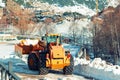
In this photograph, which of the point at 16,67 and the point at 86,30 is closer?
the point at 16,67

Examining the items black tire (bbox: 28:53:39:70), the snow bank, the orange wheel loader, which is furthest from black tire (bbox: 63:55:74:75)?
black tire (bbox: 28:53:39:70)

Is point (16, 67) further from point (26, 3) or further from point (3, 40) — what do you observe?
point (26, 3)

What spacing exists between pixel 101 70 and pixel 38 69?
2.43 m

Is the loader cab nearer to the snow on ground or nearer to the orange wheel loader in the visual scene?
the orange wheel loader

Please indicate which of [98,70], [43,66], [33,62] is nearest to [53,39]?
[33,62]

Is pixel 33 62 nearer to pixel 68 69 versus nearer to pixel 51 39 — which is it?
pixel 51 39

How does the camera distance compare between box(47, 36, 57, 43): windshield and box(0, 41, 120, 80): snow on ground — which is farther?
box(47, 36, 57, 43): windshield

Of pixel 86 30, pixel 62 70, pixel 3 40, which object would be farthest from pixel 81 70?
pixel 86 30

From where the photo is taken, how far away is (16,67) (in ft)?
60.2

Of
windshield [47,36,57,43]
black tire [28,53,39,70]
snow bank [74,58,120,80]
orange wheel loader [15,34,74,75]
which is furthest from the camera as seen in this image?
windshield [47,36,57,43]

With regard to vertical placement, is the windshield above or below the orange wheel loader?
above

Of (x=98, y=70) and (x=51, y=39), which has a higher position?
(x=51, y=39)

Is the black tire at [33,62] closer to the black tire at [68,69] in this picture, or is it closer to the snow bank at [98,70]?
the black tire at [68,69]

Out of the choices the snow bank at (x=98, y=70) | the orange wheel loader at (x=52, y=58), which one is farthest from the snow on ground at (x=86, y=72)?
the orange wheel loader at (x=52, y=58)
